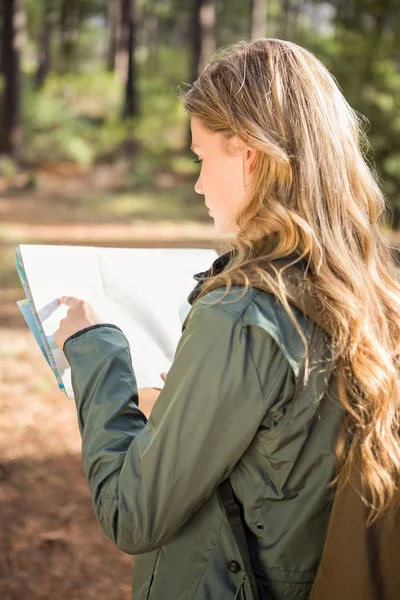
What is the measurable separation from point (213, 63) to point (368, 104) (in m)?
12.3

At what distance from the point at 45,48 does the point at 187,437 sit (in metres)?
31.0

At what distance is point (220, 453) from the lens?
4.60 feet

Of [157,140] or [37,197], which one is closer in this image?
[37,197]

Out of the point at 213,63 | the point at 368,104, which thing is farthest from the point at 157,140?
the point at 213,63

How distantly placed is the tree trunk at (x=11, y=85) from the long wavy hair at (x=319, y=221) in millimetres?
15939

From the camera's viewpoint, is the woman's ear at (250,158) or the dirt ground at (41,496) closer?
the woman's ear at (250,158)

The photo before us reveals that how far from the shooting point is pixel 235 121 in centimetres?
149

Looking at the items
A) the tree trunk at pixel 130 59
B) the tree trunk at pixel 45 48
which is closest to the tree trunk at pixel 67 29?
the tree trunk at pixel 45 48

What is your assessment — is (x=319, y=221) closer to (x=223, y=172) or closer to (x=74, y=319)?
(x=223, y=172)

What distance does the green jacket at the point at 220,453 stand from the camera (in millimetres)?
1370

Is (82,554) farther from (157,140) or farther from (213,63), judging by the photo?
(157,140)

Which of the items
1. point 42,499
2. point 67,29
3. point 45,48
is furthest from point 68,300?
point 67,29

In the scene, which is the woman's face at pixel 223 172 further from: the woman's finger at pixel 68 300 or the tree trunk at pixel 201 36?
the tree trunk at pixel 201 36

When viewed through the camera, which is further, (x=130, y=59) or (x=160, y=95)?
(x=160, y=95)
